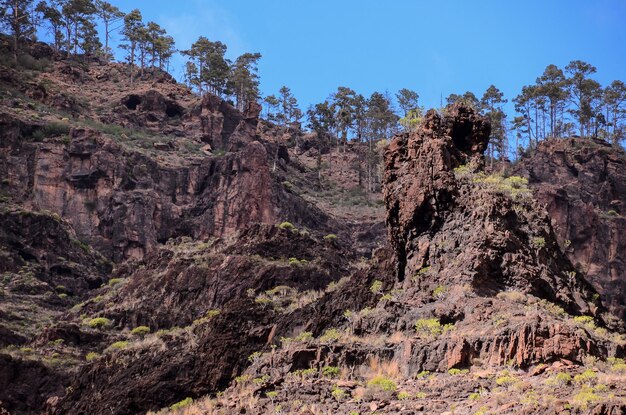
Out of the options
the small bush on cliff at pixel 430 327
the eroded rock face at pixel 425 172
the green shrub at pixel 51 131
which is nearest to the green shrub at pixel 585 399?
the small bush on cliff at pixel 430 327

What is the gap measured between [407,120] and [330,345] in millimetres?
15163

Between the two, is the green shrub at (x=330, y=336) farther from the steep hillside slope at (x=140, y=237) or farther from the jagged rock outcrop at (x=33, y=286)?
the jagged rock outcrop at (x=33, y=286)

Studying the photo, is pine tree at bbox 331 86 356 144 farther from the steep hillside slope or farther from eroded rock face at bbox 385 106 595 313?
eroded rock face at bbox 385 106 595 313

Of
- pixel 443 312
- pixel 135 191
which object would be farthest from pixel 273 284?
pixel 135 191

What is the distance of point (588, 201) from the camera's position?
267ft

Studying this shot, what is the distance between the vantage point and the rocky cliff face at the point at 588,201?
73438mm

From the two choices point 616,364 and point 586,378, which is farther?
point 616,364

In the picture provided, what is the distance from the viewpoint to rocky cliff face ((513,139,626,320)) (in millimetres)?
73438

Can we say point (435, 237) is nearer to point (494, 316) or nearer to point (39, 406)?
point (494, 316)

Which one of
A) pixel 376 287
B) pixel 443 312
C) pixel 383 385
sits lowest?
pixel 383 385

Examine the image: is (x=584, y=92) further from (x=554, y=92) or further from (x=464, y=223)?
(x=464, y=223)

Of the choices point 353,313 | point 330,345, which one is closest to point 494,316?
point 330,345

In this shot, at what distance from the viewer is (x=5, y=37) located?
118 m

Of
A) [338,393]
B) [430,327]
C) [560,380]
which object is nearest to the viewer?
[560,380]
